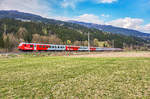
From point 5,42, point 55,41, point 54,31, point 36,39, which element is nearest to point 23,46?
point 5,42

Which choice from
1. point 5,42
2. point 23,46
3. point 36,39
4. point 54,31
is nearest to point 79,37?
point 54,31

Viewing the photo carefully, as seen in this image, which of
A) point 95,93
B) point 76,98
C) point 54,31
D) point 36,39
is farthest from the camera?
point 54,31

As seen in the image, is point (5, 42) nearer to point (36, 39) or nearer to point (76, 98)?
point (36, 39)

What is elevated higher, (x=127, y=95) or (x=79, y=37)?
(x=79, y=37)

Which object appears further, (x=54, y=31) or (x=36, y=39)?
(x=54, y=31)

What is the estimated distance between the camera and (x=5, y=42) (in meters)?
49.6

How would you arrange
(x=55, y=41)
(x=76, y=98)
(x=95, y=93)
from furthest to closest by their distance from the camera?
(x=55, y=41) → (x=95, y=93) → (x=76, y=98)

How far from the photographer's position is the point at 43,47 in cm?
3803

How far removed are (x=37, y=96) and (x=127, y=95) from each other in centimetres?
282

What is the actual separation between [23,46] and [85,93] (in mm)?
32604

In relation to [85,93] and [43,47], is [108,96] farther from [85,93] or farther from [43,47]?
[43,47]

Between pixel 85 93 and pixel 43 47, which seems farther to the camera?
pixel 43 47

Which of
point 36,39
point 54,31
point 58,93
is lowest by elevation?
point 58,93

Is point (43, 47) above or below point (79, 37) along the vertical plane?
below
